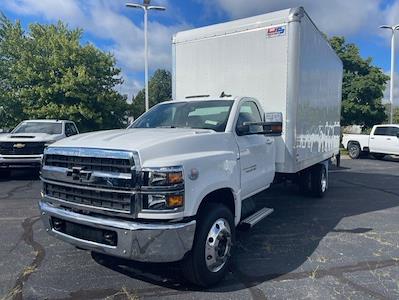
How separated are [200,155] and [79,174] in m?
1.22

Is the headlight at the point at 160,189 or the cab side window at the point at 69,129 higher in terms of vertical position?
the cab side window at the point at 69,129

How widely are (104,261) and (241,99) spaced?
2.75 meters

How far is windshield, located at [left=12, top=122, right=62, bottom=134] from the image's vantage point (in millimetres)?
12523

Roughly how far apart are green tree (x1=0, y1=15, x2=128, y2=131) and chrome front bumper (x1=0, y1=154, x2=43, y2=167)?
43.8 ft

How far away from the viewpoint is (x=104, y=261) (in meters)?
4.63

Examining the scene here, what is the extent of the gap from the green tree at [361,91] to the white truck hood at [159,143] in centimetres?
2429

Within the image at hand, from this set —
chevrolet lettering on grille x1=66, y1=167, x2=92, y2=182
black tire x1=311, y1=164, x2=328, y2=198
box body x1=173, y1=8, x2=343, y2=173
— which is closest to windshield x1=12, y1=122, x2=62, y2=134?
box body x1=173, y1=8, x2=343, y2=173

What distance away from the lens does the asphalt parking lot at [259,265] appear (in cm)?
384

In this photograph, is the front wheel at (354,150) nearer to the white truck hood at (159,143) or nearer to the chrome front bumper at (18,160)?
the chrome front bumper at (18,160)

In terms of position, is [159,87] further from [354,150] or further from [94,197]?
[94,197]

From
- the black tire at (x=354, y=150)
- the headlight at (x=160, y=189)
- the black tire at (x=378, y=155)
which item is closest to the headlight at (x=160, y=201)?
the headlight at (x=160, y=189)

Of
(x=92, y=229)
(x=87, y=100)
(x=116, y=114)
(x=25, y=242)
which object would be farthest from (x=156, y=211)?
(x=116, y=114)

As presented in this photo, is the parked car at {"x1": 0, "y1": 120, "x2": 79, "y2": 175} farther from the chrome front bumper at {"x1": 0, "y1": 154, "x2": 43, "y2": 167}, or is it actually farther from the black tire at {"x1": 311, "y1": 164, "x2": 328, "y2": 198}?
the black tire at {"x1": 311, "y1": 164, "x2": 328, "y2": 198}

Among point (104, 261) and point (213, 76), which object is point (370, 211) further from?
point (104, 261)
